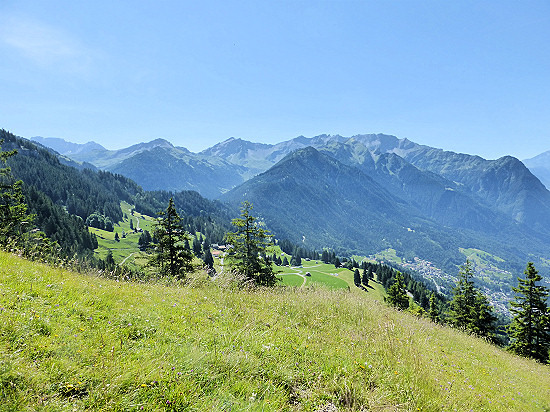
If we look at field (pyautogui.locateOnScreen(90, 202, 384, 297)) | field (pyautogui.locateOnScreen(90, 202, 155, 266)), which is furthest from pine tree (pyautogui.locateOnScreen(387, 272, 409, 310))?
field (pyautogui.locateOnScreen(90, 202, 155, 266))

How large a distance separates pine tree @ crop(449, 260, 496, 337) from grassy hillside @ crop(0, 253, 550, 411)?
37242 mm

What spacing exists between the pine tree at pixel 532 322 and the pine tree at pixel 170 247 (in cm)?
3965

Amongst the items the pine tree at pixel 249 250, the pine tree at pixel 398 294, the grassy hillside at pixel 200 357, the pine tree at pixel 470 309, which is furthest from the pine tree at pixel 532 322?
the grassy hillside at pixel 200 357

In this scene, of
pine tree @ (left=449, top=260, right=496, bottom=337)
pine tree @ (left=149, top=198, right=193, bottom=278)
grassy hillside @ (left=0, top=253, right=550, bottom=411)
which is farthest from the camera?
pine tree @ (left=449, top=260, right=496, bottom=337)

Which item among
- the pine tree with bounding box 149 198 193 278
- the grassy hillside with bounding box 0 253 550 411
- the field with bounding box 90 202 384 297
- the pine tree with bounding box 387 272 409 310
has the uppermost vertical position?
the grassy hillside with bounding box 0 253 550 411

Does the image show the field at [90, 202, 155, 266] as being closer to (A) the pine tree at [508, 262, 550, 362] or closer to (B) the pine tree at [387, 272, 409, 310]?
(B) the pine tree at [387, 272, 409, 310]

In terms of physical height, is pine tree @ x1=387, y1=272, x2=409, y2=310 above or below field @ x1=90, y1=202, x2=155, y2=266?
above

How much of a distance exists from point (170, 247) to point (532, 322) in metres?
44.5

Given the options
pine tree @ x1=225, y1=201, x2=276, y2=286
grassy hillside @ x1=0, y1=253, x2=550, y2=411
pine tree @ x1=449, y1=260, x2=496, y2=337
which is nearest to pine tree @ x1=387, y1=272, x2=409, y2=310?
pine tree @ x1=449, y1=260, x2=496, y2=337

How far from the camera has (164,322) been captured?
6.03 meters

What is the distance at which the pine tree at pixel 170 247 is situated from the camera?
30.1 metres

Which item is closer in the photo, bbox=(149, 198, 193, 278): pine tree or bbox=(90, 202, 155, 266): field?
bbox=(149, 198, 193, 278): pine tree

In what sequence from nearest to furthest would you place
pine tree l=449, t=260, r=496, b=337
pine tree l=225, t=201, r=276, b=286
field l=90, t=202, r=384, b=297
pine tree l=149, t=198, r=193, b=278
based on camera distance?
pine tree l=225, t=201, r=276, b=286, pine tree l=149, t=198, r=193, b=278, pine tree l=449, t=260, r=496, b=337, field l=90, t=202, r=384, b=297

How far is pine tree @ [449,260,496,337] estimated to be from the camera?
37.8m
